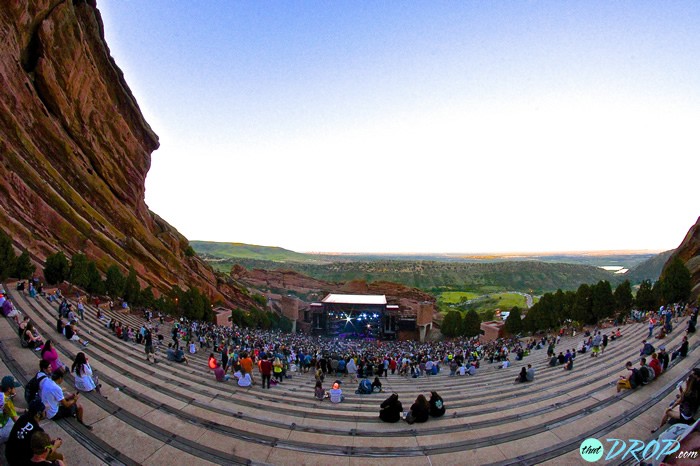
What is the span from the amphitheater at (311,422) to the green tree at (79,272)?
59.3 feet

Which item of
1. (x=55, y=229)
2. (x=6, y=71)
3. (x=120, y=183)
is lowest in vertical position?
(x=55, y=229)

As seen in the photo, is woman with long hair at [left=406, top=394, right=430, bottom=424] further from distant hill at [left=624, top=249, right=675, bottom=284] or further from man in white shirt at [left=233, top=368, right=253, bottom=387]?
distant hill at [left=624, top=249, right=675, bottom=284]

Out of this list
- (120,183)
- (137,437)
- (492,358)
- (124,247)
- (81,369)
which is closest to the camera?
(137,437)

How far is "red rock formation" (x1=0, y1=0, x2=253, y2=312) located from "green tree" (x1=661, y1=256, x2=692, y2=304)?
55.6 m

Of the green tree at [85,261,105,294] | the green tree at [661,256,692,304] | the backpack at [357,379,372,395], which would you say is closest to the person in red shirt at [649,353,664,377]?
the backpack at [357,379,372,395]

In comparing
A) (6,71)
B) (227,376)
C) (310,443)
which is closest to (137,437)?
(310,443)

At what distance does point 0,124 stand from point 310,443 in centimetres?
4640

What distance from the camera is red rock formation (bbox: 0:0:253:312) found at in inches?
1294

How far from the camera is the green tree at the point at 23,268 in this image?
76.5ft

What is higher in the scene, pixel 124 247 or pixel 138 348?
pixel 124 247

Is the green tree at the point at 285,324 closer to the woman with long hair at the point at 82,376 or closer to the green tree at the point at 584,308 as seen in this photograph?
the green tree at the point at 584,308

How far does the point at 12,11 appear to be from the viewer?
1409 inches

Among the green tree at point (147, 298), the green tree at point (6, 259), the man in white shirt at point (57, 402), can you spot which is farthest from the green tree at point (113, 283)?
the man in white shirt at point (57, 402)

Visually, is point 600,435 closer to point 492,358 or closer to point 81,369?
point 81,369
